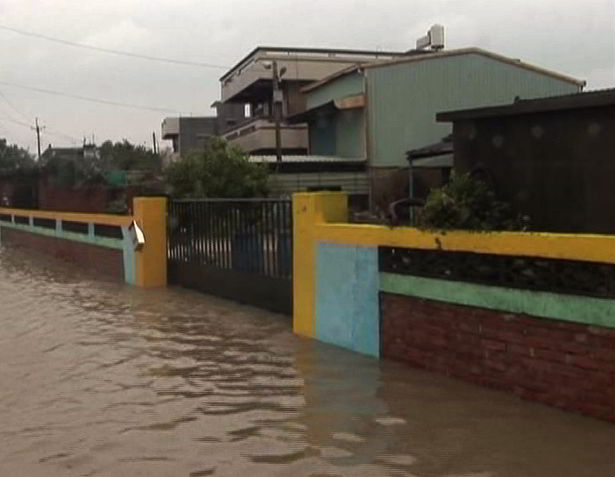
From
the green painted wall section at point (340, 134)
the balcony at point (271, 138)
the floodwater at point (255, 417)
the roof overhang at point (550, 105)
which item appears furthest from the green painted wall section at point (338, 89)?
the roof overhang at point (550, 105)

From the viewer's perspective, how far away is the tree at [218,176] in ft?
65.9

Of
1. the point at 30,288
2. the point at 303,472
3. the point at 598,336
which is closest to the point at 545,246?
the point at 598,336

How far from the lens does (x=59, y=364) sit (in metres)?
8.26

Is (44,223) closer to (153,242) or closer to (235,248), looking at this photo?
(153,242)

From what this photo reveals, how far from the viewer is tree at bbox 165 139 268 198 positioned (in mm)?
20078

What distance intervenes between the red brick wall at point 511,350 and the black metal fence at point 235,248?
10.2 feet

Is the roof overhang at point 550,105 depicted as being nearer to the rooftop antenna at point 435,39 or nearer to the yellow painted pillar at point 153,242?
the yellow painted pillar at point 153,242

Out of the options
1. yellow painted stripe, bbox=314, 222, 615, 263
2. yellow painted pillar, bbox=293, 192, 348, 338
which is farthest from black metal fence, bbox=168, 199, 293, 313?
yellow painted stripe, bbox=314, 222, 615, 263

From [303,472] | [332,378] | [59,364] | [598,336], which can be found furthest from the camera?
[59,364]

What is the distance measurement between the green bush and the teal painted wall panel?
1058 mm

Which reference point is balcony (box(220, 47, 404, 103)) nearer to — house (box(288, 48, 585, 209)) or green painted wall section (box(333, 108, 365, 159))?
green painted wall section (box(333, 108, 365, 159))

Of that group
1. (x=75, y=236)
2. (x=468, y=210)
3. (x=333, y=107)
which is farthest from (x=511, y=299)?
(x=333, y=107)

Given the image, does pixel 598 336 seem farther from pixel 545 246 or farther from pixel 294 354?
pixel 294 354

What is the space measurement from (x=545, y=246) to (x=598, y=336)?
74cm
